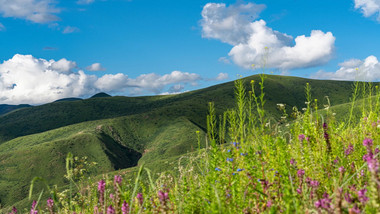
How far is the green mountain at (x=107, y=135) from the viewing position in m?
108

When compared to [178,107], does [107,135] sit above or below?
below

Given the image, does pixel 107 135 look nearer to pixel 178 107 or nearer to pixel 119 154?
pixel 119 154

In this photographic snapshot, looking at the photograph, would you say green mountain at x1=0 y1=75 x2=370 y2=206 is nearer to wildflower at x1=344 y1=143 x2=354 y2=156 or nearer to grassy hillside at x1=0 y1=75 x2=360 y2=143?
grassy hillside at x1=0 y1=75 x2=360 y2=143

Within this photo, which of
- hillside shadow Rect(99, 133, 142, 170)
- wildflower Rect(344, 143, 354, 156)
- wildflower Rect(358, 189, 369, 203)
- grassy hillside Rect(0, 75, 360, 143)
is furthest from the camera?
grassy hillside Rect(0, 75, 360, 143)

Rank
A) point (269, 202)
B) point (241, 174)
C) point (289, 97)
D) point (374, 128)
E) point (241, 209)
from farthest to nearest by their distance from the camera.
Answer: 1. point (289, 97)
2. point (374, 128)
3. point (241, 174)
4. point (241, 209)
5. point (269, 202)

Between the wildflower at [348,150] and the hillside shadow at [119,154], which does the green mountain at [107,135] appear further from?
the wildflower at [348,150]

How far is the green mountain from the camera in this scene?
108m

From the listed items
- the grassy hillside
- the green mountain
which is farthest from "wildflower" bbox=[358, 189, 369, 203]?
the grassy hillside

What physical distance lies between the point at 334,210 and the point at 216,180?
52.0 inches

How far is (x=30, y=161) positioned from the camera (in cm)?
11056

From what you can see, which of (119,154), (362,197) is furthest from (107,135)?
(362,197)

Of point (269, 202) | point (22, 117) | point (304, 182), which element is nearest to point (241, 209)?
point (269, 202)

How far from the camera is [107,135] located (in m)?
138

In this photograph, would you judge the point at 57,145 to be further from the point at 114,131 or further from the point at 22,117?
the point at 22,117
